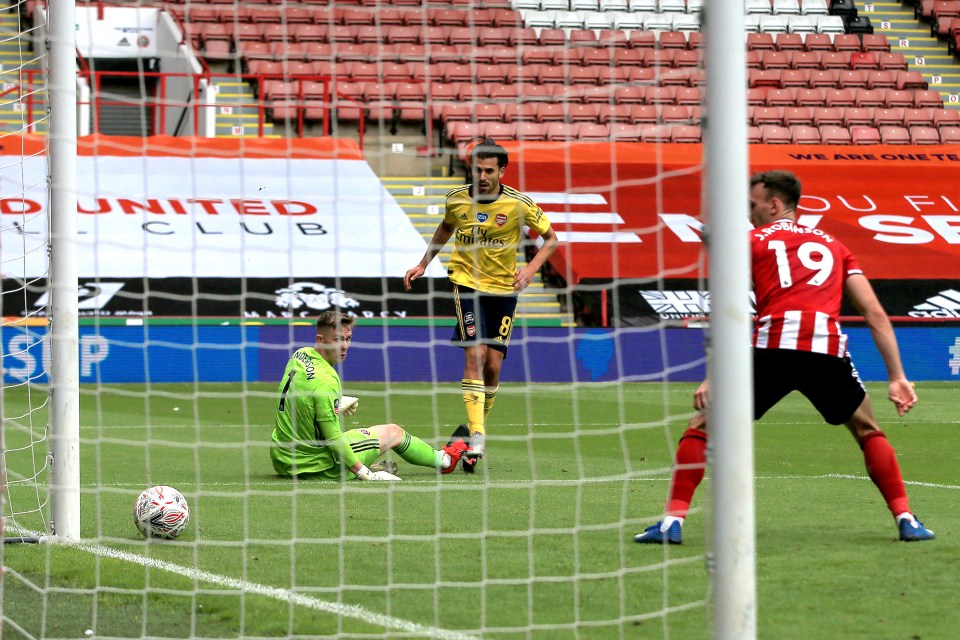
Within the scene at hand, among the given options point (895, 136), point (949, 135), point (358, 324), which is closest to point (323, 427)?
point (358, 324)

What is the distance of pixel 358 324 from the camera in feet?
55.1

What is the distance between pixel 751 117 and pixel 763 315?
17392mm

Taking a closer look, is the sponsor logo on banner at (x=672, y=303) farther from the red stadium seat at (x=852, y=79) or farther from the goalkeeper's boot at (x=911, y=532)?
the goalkeeper's boot at (x=911, y=532)

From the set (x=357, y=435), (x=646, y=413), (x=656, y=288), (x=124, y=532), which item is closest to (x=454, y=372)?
(x=656, y=288)

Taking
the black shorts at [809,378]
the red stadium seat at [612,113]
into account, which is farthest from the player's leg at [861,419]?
the red stadium seat at [612,113]

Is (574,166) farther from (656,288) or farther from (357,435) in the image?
(357,435)

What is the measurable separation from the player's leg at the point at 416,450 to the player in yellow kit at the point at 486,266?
1.28 ft

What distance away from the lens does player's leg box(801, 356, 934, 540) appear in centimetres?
523

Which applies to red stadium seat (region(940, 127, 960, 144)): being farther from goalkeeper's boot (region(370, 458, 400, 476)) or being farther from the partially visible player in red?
the partially visible player in red

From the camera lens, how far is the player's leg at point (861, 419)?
5234 mm

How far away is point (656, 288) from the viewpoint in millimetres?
18578

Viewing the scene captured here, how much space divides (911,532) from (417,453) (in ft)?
10.7

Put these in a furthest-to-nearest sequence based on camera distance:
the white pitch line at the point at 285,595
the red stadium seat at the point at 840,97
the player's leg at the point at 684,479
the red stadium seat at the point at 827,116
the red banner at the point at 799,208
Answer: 1. the red stadium seat at the point at 840,97
2. the red stadium seat at the point at 827,116
3. the red banner at the point at 799,208
4. the player's leg at the point at 684,479
5. the white pitch line at the point at 285,595

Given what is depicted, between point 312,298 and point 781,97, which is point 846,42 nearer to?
point 781,97
